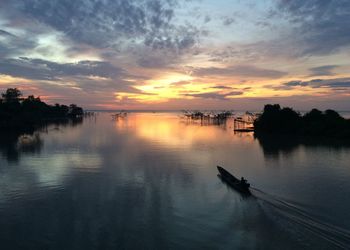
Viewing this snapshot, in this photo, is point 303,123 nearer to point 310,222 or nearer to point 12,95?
point 310,222

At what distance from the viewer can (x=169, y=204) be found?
67.7ft

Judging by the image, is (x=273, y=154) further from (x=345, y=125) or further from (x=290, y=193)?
(x=345, y=125)

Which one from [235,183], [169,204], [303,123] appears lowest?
[169,204]

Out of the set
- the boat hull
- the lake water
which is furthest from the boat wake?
the boat hull

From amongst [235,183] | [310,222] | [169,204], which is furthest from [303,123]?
[169,204]

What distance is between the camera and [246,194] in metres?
22.9

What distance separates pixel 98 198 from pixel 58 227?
17.0 ft

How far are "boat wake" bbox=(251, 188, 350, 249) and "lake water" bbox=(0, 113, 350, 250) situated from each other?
0.05m

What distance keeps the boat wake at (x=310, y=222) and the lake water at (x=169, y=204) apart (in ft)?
0.18

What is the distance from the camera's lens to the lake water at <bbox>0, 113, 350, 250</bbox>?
15375 mm

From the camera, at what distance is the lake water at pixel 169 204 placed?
15.4 meters

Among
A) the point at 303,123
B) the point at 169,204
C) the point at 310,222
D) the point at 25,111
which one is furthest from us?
the point at 25,111

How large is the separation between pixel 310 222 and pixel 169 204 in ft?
29.3

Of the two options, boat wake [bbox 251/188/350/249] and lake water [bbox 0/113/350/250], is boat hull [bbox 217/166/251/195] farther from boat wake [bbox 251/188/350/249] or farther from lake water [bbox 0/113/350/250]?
boat wake [bbox 251/188/350/249]
